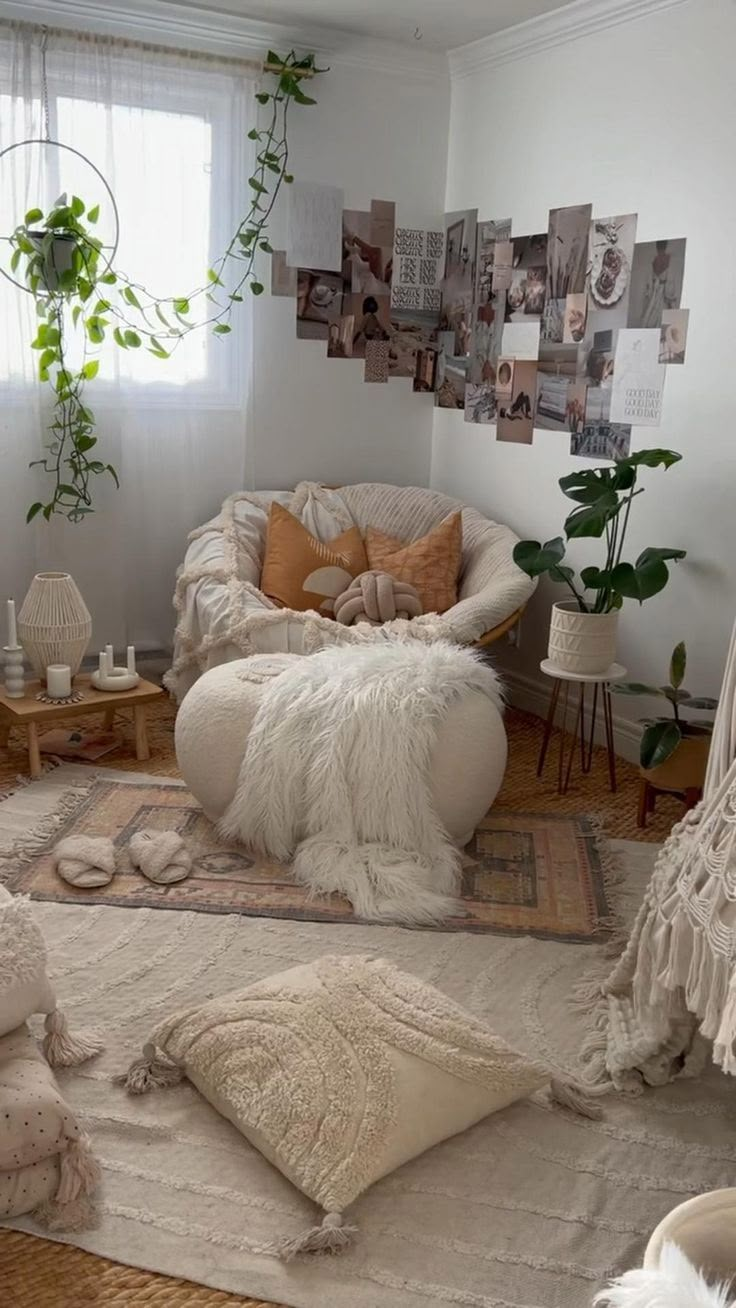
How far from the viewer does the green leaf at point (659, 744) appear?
3.02 metres

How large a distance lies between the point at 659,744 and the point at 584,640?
1.31 ft

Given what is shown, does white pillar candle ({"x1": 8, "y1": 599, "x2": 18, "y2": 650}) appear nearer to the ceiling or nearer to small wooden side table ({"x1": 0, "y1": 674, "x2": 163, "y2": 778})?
small wooden side table ({"x1": 0, "y1": 674, "x2": 163, "y2": 778})

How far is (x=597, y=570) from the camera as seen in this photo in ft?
10.8

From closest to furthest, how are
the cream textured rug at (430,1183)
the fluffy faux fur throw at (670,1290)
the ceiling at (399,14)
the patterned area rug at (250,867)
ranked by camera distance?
the fluffy faux fur throw at (670,1290) < the cream textured rug at (430,1183) < the patterned area rug at (250,867) < the ceiling at (399,14)

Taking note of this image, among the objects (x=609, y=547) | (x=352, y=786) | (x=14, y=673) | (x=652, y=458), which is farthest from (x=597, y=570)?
(x=14, y=673)

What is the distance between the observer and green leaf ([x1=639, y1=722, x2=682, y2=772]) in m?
3.02

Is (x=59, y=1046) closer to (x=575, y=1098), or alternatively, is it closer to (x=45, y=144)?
(x=575, y=1098)

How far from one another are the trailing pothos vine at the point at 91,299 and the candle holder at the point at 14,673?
1.82 feet

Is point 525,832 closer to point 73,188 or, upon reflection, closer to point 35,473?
point 35,473

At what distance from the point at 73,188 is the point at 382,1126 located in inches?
124

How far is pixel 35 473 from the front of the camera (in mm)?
3914

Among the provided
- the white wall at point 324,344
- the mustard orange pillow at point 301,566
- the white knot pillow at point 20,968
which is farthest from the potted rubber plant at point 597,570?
the white knot pillow at point 20,968

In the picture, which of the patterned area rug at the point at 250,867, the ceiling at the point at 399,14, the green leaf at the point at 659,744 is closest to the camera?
the patterned area rug at the point at 250,867

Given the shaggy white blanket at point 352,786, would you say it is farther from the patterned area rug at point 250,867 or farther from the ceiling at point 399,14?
the ceiling at point 399,14
